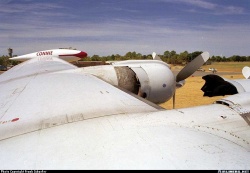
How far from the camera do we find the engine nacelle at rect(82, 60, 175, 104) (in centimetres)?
657

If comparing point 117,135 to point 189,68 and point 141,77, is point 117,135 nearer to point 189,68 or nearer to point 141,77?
point 141,77

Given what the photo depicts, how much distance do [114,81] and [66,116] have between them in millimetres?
4182

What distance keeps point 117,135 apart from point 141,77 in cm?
494

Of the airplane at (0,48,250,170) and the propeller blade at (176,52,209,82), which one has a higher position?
the propeller blade at (176,52,209,82)

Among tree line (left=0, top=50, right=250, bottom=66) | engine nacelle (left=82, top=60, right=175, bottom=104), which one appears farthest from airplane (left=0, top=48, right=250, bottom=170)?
tree line (left=0, top=50, right=250, bottom=66)

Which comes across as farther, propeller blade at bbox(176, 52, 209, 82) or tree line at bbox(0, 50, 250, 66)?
tree line at bbox(0, 50, 250, 66)

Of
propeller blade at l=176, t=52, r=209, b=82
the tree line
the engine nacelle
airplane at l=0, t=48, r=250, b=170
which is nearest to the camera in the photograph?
airplane at l=0, t=48, r=250, b=170

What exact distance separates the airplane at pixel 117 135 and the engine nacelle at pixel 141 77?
3.33 m

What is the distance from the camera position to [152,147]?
159cm

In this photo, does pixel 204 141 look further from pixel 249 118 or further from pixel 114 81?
pixel 114 81

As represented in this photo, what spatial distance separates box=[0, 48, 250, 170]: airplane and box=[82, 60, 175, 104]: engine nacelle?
3.33m

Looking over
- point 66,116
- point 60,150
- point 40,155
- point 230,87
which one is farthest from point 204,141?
point 230,87

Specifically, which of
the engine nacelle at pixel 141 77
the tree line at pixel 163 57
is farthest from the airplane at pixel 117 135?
the tree line at pixel 163 57

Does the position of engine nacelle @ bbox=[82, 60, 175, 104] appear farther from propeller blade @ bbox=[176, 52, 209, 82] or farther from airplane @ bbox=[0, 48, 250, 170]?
airplane @ bbox=[0, 48, 250, 170]
